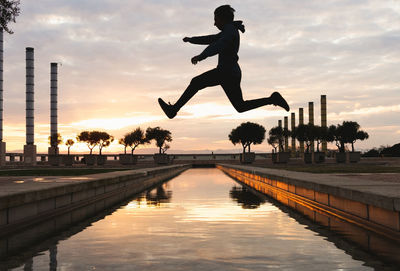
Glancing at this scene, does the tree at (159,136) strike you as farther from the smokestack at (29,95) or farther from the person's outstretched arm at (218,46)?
Answer: the person's outstretched arm at (218,46)

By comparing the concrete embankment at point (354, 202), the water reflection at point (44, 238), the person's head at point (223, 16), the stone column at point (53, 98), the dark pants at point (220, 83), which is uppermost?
the stone column at point (53, 98)

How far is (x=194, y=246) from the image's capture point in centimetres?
680

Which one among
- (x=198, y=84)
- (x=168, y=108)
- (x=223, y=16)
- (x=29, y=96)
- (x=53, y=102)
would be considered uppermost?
(x=29, y=96)

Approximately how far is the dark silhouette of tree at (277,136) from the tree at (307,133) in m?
20.4

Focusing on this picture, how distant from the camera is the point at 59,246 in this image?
6.97m

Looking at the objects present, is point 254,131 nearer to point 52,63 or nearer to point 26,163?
point 52,63

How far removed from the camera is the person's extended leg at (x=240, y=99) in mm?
6766

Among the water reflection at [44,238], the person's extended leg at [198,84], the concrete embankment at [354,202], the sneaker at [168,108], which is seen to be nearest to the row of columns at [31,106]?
the concrete embankment at [354,202]

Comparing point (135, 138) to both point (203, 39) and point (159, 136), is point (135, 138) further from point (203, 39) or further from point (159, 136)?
point (203, 39)

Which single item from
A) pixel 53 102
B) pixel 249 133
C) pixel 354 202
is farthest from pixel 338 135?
pixel 354 202

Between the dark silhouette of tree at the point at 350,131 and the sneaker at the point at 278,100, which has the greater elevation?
the dark silhouette of tree at the point at 350,131

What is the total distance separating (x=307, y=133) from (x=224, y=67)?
85424 mm

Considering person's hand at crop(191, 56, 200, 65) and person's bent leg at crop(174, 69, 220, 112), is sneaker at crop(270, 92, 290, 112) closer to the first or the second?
person's bent leg at crop(174, 69, 220, 112)

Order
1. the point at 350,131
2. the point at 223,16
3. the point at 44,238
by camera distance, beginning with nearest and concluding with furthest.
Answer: the point at 223,16 → the point at 44,238 → the point at 350,131
